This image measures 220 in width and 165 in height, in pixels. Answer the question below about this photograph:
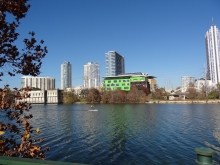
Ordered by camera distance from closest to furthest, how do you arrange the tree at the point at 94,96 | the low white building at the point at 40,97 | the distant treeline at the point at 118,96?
the distant treeline at the point at 118,96, the tree at the point at 94,96, the low white building at the point at 40,97

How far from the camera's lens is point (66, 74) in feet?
623

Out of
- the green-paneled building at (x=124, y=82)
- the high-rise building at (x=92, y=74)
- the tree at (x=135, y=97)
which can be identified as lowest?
the tree at (x=135, y=97)

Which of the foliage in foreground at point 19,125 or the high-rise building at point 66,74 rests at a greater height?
the high-rise building at point 66,74

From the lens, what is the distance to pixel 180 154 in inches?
485

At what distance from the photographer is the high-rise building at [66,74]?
7451 inches

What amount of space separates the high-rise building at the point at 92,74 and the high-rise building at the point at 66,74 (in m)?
15.6

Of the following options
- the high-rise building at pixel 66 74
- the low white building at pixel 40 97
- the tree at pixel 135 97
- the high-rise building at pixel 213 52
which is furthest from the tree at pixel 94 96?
the high-rise building at pixel 66 74

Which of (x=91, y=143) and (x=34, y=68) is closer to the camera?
(x=34, y=68)

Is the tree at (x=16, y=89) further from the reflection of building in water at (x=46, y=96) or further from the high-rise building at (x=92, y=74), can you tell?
the high-rise building at (x=92, y=74)

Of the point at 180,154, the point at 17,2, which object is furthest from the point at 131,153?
the point at 17,2

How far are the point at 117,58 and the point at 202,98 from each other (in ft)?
330

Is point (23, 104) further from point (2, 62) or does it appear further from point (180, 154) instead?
point (180, 154)

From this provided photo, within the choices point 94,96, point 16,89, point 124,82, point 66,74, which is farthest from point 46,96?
point 16,89

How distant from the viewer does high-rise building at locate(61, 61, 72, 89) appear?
189250 mm
